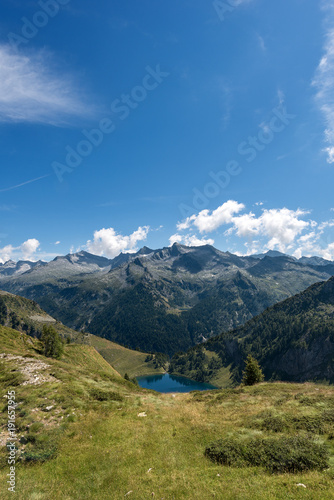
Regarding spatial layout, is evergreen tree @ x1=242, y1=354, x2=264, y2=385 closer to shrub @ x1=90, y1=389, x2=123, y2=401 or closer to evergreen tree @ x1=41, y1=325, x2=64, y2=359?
shrub @ x1=90, y1=389, x2=123, y2=401

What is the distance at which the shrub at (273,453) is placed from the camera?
1480 centimetres

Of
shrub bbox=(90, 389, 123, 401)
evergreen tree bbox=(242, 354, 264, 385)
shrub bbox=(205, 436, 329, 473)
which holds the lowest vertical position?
evergreen tree bbox=(242, 354, 264, 385)

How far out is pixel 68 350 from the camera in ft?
241

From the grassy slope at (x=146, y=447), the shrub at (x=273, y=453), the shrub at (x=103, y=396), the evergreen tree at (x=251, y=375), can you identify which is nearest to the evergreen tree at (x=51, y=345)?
the grassy slope at (x=146, y=447)

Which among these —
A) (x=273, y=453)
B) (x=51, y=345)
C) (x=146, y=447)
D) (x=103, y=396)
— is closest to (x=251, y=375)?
(x=103, y=396)

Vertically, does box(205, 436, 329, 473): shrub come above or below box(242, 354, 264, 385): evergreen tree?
above

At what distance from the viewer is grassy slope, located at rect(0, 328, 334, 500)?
13.4 metres

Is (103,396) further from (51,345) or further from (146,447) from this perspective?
(51,345)

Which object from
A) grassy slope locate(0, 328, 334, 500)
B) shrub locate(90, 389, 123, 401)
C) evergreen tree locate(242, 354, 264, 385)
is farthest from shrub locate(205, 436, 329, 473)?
evergreen tree locate(242, 354, 264, 385)

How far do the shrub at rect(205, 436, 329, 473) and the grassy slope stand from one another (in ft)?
2.60

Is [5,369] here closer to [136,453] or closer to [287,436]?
[136,453]

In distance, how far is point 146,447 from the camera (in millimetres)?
18875

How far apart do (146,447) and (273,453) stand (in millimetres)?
10102

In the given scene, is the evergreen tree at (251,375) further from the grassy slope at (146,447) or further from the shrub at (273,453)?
the shrub at (273,453)
